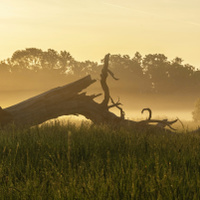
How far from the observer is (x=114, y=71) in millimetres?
62406

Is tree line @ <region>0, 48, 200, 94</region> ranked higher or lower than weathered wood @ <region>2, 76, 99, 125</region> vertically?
higher

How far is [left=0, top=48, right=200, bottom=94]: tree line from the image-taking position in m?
55.9

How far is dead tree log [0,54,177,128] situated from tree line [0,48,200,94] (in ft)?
149

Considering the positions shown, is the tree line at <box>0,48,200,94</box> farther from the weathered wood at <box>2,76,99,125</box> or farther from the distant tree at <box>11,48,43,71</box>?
the weathered wood at <box>2,76,99,125</box>

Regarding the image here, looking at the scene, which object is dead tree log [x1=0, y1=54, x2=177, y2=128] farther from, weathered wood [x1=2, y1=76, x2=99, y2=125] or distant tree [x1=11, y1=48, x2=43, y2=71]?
distant tree [x1=11, y1=48, x2=43, y2=71]

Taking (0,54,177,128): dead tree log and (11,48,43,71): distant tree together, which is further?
(11,48,43,71): distant tree

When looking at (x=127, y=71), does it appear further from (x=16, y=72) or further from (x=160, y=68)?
(x=16, y=72)

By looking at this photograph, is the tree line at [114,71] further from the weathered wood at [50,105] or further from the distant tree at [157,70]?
the weathered wood at [50,105]

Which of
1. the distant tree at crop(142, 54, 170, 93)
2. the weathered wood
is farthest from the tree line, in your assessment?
the weathered wood

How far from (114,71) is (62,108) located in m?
52.3

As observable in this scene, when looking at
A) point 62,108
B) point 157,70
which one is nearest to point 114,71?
point 157,70

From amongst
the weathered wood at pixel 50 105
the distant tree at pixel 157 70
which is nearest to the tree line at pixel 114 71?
the distant tree at pixel 157 70

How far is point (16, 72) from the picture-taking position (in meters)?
56.1

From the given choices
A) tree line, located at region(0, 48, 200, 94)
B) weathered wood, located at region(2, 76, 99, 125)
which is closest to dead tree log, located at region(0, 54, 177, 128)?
weathered wood, located at region(2, 76, 99, 125)
